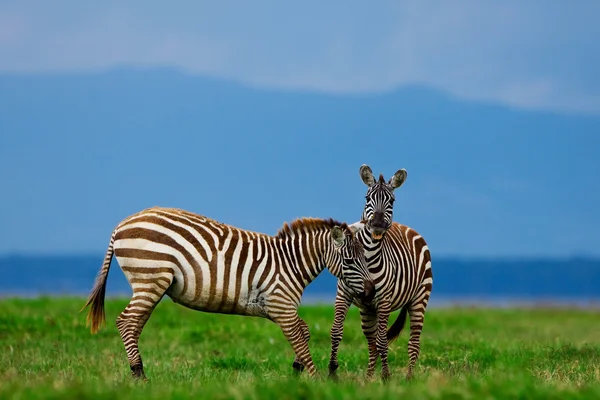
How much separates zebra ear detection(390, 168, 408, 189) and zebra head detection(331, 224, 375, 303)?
1.04 meters

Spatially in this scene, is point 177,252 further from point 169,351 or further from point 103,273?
point 169,351

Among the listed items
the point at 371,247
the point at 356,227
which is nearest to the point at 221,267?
the point at 356,227

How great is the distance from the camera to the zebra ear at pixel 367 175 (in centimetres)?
1195

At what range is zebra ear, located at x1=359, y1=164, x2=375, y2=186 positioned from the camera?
11945 mm

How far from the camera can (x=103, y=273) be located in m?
11.9

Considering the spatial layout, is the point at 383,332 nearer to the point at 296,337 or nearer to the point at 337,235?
the point at 296,337

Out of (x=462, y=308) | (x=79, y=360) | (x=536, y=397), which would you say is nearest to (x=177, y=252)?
(x=79, y=360)

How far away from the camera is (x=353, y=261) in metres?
11.2

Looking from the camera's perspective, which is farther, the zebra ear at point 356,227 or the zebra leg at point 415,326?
the zebra leg at point 415,326

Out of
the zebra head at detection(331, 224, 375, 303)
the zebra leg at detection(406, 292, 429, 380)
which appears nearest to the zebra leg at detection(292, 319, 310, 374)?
the zebra head at detection(331, 224, 375, 303)

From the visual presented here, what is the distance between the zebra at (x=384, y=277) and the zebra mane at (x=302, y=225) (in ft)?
1.14

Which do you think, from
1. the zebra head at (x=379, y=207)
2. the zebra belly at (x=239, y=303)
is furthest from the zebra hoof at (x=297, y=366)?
the zebra head at (x=379, y=207)

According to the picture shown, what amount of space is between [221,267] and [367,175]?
7.50 feet

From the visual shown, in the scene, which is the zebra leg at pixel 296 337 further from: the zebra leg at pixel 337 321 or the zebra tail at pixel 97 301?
the zebra tail at pixel 97 301
